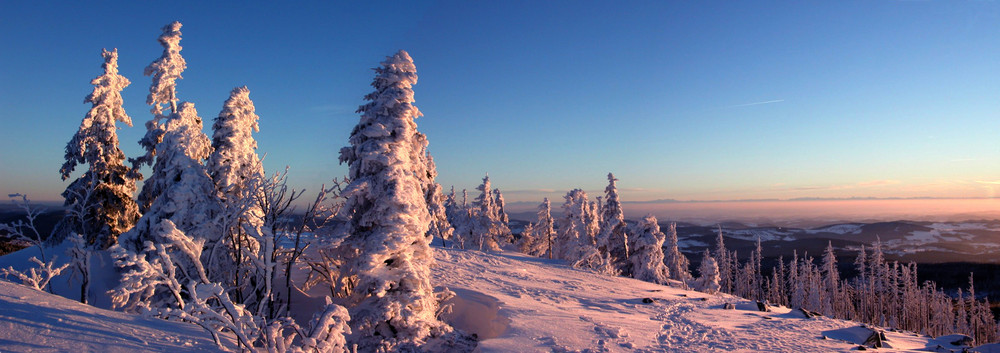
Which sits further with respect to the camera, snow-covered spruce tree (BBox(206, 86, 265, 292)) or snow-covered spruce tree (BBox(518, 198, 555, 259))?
snow-covered spruce tree (BBox(518, 198, 555, 259))

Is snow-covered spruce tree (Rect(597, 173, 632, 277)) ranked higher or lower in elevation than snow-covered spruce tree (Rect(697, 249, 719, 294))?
higher

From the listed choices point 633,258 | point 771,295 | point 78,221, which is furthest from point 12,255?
point 771,295

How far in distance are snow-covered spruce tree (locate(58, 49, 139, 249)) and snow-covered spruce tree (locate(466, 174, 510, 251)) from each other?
32.6m

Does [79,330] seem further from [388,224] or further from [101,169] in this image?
[101,169]

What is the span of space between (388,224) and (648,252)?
31764mm

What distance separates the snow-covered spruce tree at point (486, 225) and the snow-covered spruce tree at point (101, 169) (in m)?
32.6

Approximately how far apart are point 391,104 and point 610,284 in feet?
72.2

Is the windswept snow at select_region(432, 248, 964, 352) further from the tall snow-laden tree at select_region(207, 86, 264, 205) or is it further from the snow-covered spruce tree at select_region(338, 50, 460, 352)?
the tall snow-laden tree at select_region(207, 86, 264, 205)

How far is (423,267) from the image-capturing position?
45.0 feet

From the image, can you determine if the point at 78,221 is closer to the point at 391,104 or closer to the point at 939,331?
the point at 391,104

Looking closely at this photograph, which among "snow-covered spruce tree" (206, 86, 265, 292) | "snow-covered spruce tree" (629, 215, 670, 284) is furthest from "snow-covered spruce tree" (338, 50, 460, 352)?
"snow-covered spruce tree" (629, 215, 670, 284)

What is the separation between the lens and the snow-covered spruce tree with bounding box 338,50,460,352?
12.7m

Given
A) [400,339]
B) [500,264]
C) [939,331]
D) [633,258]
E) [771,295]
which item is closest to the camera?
[400,339]

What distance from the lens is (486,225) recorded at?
164 feet
